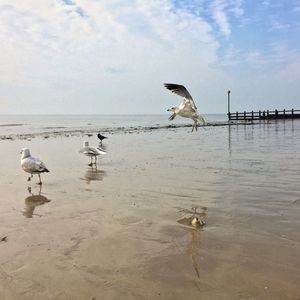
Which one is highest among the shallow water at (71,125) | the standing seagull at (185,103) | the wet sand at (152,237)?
the standing seagull at (185,103)

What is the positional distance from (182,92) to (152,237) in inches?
193

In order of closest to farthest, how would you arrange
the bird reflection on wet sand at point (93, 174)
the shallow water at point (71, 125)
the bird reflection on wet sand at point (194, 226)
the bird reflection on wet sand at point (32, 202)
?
the bird reflection on wet sand at point (194, 226) → the bird reflection on wet sand at point (32, 202) → the bird reflection on wet sand at point (93, 174) → the shallow water at point (71, 125)

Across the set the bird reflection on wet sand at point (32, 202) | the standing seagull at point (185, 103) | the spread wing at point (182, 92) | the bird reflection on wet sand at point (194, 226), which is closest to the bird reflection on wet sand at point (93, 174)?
the bird reflection on wet sand at point (32, 202)

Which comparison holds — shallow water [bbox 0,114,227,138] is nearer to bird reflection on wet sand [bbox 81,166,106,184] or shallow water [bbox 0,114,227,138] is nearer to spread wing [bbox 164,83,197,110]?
bird reflection on wet sand [bbox 81,166,106,184]

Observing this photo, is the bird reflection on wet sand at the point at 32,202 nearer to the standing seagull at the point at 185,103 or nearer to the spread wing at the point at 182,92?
the standing seagull at the point at 185,103

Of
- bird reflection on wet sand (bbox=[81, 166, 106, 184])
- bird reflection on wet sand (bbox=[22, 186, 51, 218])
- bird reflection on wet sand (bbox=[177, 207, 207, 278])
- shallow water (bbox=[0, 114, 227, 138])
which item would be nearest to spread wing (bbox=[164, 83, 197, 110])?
bird reflection on wet sand (bbox=[81, 166, 106, 184])

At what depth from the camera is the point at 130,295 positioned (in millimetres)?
4195

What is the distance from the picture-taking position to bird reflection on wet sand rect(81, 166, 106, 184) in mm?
11305

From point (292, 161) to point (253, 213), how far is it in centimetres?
703

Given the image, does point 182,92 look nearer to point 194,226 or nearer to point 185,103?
point 185,103

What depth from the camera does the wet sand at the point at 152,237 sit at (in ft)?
14.4

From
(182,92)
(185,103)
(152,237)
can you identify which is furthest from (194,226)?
(182,92)

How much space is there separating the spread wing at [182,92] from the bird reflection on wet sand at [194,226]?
3.23 metres

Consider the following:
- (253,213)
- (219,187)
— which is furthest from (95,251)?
(219,187)
